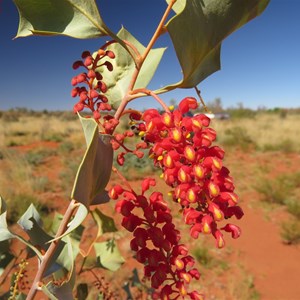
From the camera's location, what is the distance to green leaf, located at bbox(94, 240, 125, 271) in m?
1.71

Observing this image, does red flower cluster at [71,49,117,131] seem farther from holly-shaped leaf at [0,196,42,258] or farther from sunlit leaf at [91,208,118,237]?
sunlit leaf at [91,208,118,237]

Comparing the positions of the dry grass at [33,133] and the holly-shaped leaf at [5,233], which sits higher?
→ the dry grass at [33,133]

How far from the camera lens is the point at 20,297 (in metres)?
1.50

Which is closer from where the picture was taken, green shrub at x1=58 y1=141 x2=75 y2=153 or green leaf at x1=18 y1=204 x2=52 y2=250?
green leaf at x1=18 y1=204 x2=52 y2=250

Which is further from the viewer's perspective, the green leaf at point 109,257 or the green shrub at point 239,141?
the green shrub at point 239,141

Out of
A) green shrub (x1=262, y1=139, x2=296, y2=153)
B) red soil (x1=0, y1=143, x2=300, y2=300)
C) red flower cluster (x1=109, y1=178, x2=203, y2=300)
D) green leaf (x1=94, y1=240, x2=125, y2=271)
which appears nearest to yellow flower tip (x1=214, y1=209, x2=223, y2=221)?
red flower cluster (x1=109, y1=178, x2=203, y2=300)

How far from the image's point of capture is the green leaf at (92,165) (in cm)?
55

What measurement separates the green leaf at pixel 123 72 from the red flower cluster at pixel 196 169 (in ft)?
1.02

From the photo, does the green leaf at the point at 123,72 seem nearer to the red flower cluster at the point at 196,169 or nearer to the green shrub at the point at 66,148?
the red flower cluster at the point at 196,169

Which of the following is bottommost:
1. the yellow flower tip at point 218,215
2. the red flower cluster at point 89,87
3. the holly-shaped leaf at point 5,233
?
the holly-shaped leaf at point 5,233

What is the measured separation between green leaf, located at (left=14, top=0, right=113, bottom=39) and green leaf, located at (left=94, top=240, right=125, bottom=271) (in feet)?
4.19

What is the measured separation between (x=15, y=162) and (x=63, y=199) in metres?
2.88

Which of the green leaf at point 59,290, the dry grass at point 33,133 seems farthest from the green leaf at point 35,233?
the dry grass at point 33,133

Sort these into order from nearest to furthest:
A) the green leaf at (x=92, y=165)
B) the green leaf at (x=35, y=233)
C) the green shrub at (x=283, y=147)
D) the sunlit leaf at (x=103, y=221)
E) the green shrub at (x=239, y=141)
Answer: the green leaf at (x=92, y=165)
the green leaf at (x=35, y=233)
the sunlit leaf at (x=103, y=221)
the green shrub at (x=283, y=147)
the green shrub at (x=239, y=141)
